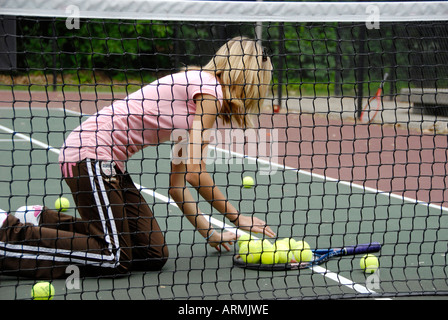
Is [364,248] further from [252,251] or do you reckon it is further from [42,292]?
[42,292]

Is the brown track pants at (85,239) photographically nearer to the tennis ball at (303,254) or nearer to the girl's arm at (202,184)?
the girl's arm at (202,184)

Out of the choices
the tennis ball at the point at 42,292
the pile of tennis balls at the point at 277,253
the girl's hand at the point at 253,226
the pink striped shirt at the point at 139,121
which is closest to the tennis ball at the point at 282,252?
the pile of tennis balls at the point at 277,253

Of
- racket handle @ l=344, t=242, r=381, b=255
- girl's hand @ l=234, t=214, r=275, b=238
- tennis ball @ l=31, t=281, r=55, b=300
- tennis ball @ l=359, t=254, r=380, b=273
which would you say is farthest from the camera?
racket handle @ l=344, t=242, r=381, b=255

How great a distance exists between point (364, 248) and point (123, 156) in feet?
5.09

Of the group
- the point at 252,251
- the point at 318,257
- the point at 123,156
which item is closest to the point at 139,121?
the point at 123,156

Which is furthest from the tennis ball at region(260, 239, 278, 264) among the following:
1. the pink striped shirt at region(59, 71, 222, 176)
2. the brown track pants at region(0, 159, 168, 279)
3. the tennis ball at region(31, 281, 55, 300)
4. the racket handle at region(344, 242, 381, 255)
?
the tennis ball at region(31, 281, 55, 300)

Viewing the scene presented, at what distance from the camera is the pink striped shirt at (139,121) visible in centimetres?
313

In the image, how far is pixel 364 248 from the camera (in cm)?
361

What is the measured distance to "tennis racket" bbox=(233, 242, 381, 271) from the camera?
3352 mm

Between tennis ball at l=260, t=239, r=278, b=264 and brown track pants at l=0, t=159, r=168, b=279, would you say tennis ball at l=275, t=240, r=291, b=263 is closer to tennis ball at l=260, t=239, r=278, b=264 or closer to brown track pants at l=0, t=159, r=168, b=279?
tennis ball at l=260, t=239, r=278, b=264

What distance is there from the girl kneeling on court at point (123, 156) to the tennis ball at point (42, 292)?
20 cm

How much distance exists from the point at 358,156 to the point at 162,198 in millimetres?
3722

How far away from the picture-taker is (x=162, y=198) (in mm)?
5051
